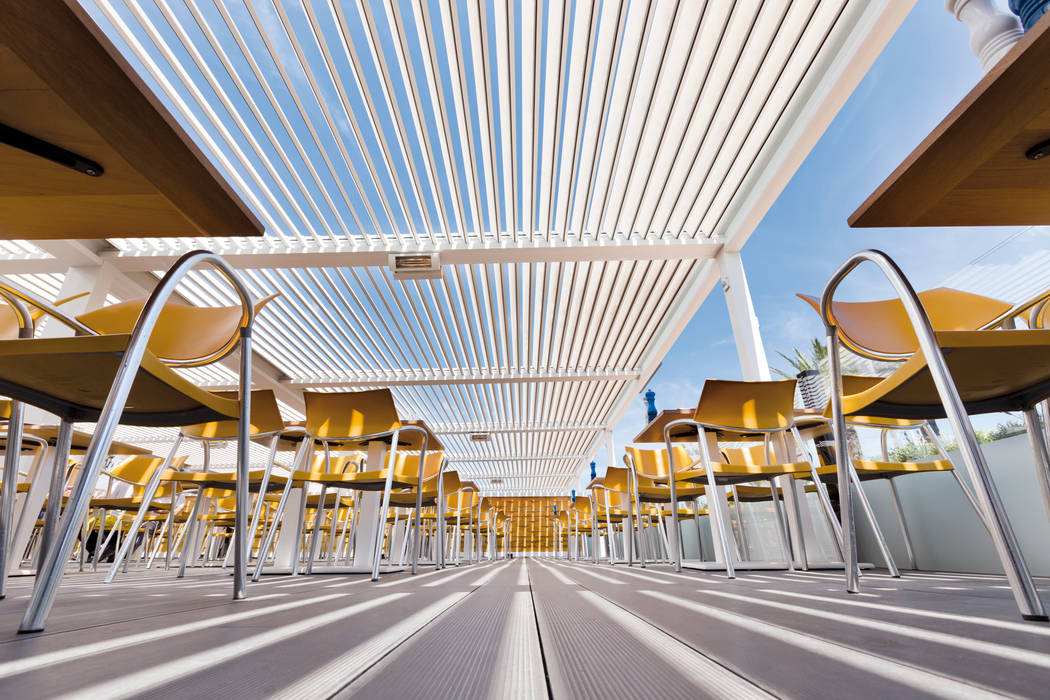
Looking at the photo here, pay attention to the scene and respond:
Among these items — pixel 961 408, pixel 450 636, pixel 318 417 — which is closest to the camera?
pixel 450 636

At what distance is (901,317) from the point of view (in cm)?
167

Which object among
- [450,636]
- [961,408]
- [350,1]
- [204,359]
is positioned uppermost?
[350,1]

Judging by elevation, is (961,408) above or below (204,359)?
below

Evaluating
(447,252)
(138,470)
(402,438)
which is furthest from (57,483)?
(447,252)

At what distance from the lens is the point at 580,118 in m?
3.65

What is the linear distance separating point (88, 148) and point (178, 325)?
0.92 metres

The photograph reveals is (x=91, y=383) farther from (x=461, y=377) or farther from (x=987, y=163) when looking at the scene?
(x=461, y=377)

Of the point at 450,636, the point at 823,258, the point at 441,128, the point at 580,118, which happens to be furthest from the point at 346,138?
the point at 823,258

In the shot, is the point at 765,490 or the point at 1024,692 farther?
the point at 765,490

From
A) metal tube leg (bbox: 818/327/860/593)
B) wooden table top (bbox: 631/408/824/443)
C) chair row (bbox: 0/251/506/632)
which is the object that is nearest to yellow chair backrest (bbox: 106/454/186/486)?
chair row (bbox: 0/251/506/632)

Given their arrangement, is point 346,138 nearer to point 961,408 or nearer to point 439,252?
point 439,252

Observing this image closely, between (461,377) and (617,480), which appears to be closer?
(617,480)

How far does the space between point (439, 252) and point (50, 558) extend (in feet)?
14.4

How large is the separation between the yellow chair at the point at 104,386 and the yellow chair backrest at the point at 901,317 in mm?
1551
